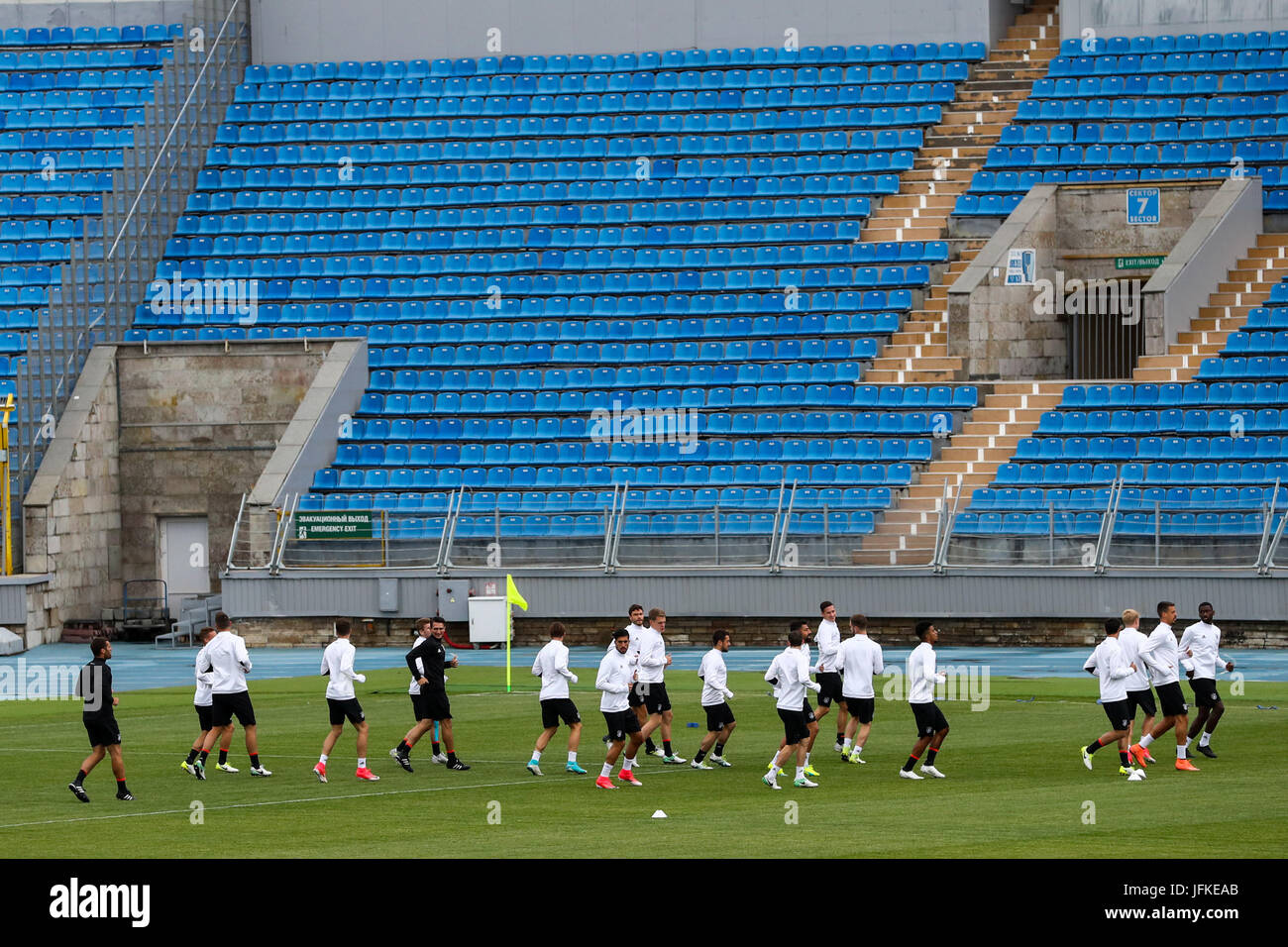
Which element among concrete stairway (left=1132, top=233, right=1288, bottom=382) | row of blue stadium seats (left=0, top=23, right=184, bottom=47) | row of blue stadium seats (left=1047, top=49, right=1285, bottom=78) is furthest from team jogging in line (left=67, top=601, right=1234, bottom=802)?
row of blue stadium seats (left=0, top=23, right=184, bottom=47)

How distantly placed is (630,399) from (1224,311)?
37.4 feet

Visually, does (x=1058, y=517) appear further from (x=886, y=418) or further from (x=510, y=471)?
(x=510, y=471)

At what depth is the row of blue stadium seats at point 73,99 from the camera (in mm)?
46875

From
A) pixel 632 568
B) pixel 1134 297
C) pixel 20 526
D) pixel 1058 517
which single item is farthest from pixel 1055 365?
pixel 20 526

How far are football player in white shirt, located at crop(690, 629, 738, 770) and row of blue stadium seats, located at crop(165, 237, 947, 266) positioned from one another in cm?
1992

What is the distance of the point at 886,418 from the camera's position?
3744 centimetres

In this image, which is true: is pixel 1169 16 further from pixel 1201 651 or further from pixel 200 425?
pixel 1201 651

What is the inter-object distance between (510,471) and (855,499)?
271 inches

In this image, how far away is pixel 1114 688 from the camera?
21469 millimetres

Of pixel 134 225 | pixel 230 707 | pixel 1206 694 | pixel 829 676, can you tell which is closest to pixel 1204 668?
pixel 1206 694

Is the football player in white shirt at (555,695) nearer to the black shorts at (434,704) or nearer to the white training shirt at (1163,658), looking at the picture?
the black shorts at (434,704)

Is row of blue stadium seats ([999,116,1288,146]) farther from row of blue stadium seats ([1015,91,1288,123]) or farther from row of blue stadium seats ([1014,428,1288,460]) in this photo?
row of blue stadium seats ([1014,428,1288,460])

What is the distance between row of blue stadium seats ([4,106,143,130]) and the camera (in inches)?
1825

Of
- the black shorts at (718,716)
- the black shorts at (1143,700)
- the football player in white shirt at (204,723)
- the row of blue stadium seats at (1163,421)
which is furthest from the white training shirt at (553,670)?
the row of blue stadium seats at (1163,421)
